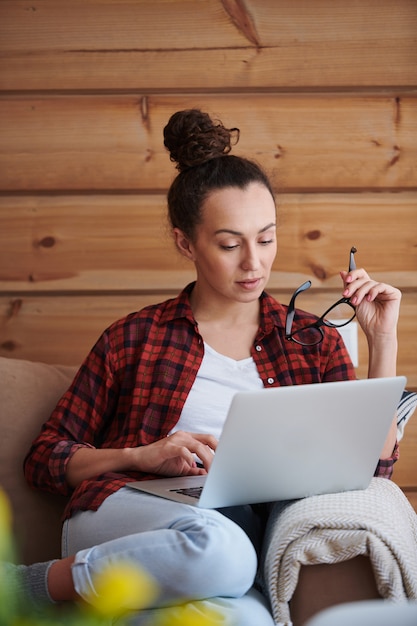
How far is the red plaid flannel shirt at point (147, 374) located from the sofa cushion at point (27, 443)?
0.18 ft

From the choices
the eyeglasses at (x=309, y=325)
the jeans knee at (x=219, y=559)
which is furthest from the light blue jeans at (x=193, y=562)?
the eyeglasses at (x=309, y=325)

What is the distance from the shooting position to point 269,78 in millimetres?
2297

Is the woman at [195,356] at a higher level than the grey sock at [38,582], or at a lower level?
higher

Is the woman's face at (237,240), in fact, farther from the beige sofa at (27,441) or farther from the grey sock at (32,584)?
the grey sock at (32,584)

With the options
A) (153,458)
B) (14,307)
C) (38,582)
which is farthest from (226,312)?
(38,582)

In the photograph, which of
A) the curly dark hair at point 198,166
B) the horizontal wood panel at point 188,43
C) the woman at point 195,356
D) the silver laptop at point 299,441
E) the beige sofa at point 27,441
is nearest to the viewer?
the silver laptop at point 299,441

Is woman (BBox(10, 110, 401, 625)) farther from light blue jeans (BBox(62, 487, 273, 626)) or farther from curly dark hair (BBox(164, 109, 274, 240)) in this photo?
light blue jeans (BBox(62, 487, 273, 626))

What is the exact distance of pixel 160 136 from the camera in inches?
90.5

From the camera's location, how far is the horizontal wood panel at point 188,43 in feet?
7.51

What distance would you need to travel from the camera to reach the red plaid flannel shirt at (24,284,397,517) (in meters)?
1.81

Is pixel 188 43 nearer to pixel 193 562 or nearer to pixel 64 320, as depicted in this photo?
pixel 64 320

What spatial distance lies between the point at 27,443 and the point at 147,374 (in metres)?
0.30

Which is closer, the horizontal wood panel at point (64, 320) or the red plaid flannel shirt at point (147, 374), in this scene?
the red plaid flannel shirt at point (147, 374)

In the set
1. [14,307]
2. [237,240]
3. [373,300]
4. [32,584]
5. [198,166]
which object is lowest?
[32,584]
